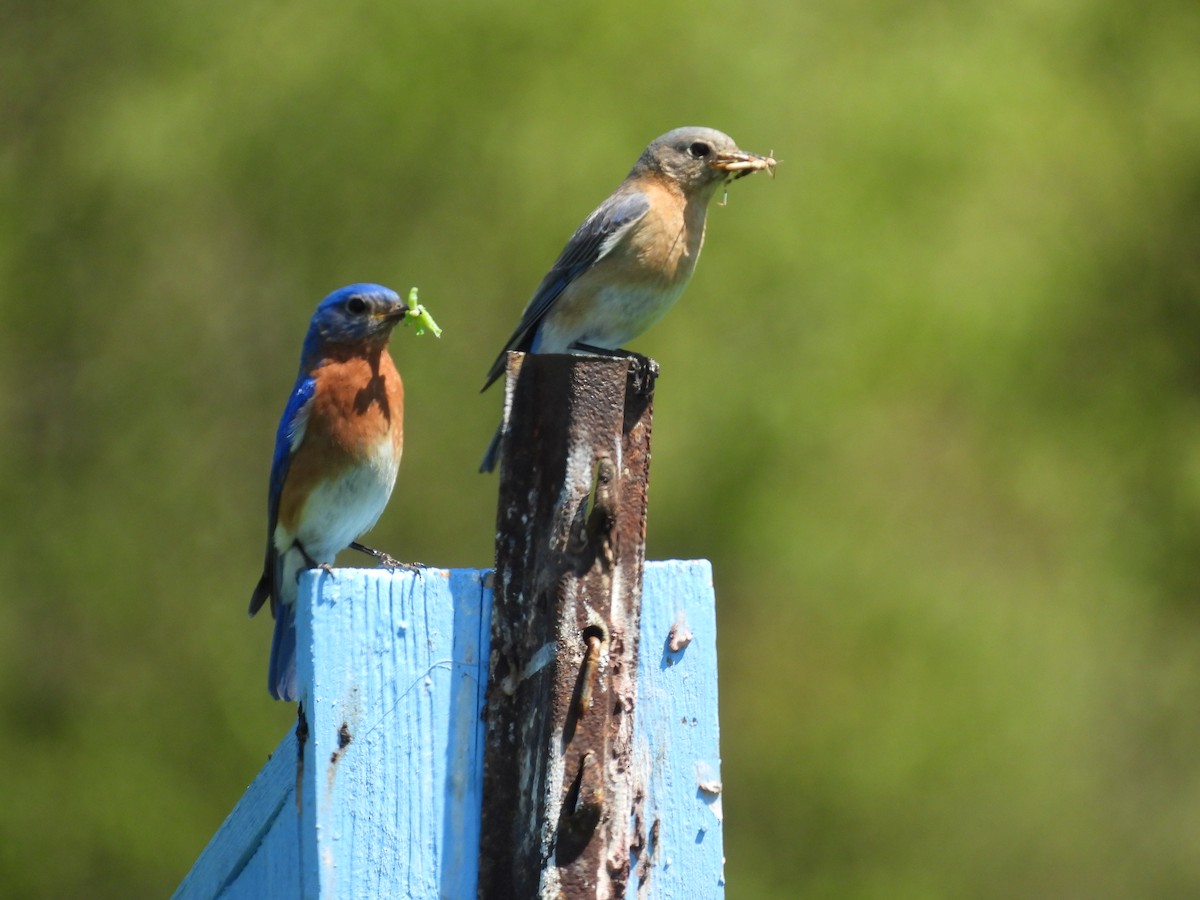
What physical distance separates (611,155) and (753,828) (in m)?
3.92

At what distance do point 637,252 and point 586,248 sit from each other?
0.73 ft

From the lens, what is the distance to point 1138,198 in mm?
Answer: 9586

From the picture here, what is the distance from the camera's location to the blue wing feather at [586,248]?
4191 mm

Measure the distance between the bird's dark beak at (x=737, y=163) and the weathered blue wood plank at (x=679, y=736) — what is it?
1998 mm

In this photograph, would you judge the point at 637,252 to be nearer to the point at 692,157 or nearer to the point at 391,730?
the point at 692,157

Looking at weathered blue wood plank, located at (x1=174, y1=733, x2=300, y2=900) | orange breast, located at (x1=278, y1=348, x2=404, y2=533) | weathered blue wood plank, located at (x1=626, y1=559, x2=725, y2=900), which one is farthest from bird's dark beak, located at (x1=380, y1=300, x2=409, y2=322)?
weathered blue wood plank, located at (x1=626, y1=559, x2=725, y2=900)

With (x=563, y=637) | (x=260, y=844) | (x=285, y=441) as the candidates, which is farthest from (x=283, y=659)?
(x=563, y=637)

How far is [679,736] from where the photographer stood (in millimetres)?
2154

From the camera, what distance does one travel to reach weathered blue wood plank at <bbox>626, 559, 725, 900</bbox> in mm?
2115

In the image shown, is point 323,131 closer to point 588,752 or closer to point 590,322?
point 590,322

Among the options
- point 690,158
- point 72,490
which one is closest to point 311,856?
point 690,158

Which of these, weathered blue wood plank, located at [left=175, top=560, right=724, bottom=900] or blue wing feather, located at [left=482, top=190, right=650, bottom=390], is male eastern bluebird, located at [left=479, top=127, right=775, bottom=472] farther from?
weathered blue wood plank, located at [left=175, top=560, right=724, bottom=900]

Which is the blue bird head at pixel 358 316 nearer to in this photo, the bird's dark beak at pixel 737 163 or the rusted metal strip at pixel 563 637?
the bird's dark beak at pixel 737 163

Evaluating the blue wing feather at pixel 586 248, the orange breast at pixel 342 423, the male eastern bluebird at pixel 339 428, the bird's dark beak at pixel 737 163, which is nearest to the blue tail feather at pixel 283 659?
the male eastern bluebird at pixel 339 428
